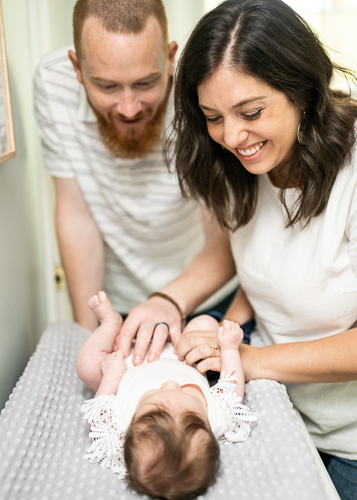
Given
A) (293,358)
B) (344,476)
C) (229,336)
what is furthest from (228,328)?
(344,476)

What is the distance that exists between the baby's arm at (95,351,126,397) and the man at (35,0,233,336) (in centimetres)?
54

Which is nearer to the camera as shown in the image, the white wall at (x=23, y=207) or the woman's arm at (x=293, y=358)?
the woman's arm at (x=293, y=358)

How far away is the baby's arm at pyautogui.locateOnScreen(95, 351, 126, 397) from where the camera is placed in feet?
3.75

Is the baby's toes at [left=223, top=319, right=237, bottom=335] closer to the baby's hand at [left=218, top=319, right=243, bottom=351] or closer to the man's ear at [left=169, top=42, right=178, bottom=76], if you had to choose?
the baby's hand at [left=218, top=319, right=243, bottom=351]

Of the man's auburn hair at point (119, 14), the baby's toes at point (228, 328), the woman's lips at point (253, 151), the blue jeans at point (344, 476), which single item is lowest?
the blue jeans at point (344, 476)

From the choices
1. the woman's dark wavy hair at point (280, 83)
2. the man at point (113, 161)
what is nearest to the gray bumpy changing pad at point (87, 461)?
the woman's dark wavy hair at point (280, 83)

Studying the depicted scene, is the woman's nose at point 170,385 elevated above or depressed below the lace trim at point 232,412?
above

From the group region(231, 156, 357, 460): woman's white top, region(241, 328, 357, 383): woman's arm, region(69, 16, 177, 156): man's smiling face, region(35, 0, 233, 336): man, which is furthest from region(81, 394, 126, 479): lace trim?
region(69, 16, 177, 156): man's smiling face

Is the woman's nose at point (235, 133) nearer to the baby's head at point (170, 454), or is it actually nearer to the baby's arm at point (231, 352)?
the baby's arm at point (231, 352)

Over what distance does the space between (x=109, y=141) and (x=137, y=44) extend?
382mm

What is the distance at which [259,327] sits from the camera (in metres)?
1.48

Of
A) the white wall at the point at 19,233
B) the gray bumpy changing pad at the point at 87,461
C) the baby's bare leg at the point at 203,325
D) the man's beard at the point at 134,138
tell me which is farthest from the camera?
the man's beard at the point at 134,138

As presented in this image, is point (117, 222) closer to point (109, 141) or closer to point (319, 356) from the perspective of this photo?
point (109, 141)

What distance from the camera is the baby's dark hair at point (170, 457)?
0.87m
